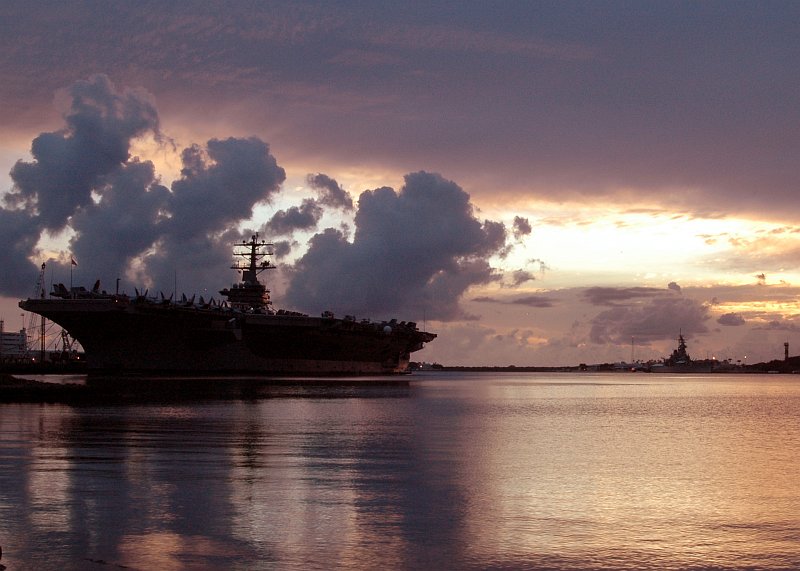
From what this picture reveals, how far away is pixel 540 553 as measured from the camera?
10.9 m

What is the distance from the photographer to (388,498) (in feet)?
49.1

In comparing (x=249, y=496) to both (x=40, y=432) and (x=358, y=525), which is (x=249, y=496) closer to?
(x=358, y=525)

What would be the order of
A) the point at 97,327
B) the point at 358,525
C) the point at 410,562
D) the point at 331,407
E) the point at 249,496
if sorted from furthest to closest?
the point at 97,327 < the point at 331,407 < the point at 249,496 < the point at 358,525 < the point at 410,562

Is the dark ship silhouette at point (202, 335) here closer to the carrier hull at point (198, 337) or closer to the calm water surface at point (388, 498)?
the carrier hull at point (198, 337)

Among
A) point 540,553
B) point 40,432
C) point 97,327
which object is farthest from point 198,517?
point 97,327

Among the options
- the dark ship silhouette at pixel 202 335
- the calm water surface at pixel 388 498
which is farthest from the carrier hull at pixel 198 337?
the calm water surface at pixel 388 498

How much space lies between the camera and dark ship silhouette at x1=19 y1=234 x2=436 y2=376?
71.9 m

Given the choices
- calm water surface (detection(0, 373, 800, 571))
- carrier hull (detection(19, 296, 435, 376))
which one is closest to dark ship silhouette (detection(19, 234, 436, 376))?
carrier hull (detection(19, 296, 435, 376))

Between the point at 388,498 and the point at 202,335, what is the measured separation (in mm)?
70458

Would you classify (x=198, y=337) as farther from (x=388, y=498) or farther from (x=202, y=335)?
(x=388, y=498)

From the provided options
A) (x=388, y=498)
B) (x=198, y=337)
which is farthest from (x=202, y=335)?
(x=388, y=498)

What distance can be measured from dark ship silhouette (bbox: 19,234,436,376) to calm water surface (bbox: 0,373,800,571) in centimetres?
4408

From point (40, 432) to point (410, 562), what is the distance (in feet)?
63.3

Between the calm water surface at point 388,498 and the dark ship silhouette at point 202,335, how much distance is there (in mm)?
44085
